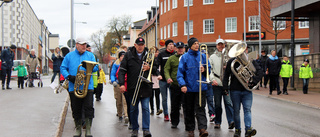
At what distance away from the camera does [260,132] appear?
27.4 feet

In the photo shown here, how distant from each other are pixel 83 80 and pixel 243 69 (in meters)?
3.00

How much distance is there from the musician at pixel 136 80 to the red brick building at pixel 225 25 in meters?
34.1

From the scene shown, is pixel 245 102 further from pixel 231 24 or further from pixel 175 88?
pixel 231 24

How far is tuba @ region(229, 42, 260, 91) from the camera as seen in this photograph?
7.28 metres

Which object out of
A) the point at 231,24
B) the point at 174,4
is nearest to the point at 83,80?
the point at 231,24

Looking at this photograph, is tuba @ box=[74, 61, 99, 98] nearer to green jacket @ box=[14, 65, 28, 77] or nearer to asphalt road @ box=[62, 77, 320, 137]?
asphalt road @ box=[62, 77, 320, 137]

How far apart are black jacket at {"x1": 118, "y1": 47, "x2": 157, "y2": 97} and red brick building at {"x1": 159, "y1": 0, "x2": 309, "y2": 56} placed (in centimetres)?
3408

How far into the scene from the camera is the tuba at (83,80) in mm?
7176

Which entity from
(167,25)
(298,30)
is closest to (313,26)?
(298,30)

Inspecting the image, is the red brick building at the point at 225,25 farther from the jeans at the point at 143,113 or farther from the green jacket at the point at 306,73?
the jeans at the point at 143,113

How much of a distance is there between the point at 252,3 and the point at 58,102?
34082 mm

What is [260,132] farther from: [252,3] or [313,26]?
[252,3]

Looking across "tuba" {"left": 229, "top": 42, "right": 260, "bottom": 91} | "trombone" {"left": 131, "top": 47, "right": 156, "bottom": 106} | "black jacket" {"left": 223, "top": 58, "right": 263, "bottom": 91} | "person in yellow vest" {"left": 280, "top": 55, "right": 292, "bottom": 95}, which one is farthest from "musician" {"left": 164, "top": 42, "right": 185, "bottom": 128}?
"person in yellow vest" {"left": 280, "top": 55, "right": 292, "bottom": 95}

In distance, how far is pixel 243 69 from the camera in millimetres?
7281
